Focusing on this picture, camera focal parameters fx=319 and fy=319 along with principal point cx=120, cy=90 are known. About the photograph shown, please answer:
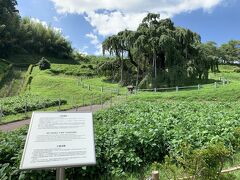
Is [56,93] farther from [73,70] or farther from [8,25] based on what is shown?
[8,25]

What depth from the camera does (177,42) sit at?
40.6 meters

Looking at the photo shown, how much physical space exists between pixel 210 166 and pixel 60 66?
5676 centimetres

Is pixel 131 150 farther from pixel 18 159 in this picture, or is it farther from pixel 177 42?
pixel 177 42

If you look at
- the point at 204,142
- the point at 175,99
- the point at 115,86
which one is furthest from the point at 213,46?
the point at 204,142

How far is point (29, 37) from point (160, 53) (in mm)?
48686

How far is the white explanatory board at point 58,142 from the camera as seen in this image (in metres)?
4.91

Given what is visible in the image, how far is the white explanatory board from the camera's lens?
16.1ft

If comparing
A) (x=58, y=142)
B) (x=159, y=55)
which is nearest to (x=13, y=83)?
(x=159, y=55)

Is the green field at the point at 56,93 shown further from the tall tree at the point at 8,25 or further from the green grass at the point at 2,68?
the tall tree at the point at 8,25

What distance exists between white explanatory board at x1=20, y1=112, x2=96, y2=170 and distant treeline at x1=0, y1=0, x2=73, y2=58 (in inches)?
2845

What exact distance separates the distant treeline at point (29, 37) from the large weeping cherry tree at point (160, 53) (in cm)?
3821

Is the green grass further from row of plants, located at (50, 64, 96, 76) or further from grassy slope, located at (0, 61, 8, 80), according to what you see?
row of plants, located at (50, 64, 96, 76)

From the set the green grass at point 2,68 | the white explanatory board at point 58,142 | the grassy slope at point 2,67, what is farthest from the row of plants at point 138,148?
the grassy slope at point 2,67

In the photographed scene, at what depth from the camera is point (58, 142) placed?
203 inches
